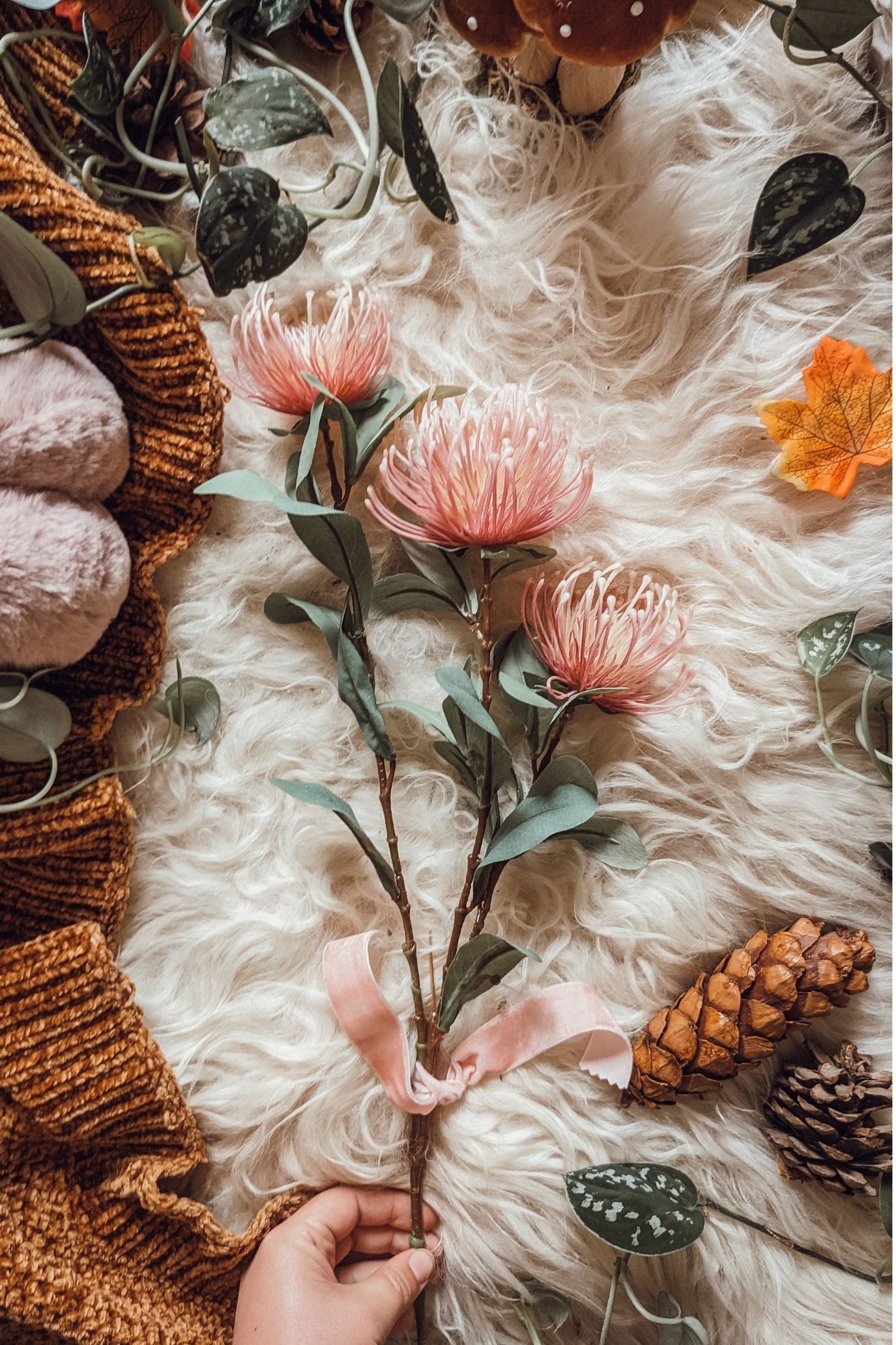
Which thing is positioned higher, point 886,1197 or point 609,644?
point 609,644

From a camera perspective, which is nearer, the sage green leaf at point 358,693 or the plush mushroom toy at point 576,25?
the plush mushroom toy at point 576,25

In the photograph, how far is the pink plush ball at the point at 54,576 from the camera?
0.60 m

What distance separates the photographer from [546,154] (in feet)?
2.23

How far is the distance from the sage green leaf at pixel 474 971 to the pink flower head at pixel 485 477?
0.99ft

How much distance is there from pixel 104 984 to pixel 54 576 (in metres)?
0.33

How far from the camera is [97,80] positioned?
617 mm

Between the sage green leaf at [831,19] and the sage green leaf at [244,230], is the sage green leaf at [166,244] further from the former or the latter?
the sage green leaf at [831,19]

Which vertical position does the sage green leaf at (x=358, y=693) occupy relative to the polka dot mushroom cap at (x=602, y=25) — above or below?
below

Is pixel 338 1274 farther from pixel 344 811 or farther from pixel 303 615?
pixel 303 615

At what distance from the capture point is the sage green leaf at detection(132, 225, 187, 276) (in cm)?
63

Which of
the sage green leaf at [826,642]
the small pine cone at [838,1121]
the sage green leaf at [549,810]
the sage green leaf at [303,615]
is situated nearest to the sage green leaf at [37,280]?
the sage green leaf at [303,615]

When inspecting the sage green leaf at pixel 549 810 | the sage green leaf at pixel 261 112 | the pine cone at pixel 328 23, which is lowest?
the sage green leaf at pixel 549 810

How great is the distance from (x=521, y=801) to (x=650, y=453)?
0.30 metres

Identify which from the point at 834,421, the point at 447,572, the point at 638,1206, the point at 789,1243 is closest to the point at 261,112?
the point at 447,572
